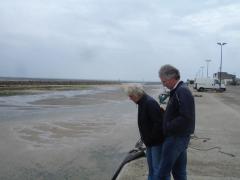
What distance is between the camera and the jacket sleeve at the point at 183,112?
4.66m

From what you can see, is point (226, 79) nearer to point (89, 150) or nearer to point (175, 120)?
point (89, 150)

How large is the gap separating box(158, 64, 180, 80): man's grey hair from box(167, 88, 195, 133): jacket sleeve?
22 cm

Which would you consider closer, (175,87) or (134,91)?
(175,87)

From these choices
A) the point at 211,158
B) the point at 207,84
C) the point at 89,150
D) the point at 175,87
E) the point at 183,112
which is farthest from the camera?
the point at 207,84

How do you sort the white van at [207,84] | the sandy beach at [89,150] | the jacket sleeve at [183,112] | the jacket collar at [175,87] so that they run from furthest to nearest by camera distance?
the white van at [207,84] < the sandy beach at [89,150] < the jacket collar at [175,87] < the jacket sleeve at [183,112]

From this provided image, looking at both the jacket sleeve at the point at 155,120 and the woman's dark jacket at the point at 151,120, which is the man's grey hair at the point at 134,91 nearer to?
the woman's dark jacket at the point at 151,120

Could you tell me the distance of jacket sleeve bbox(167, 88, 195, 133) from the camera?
4.66m

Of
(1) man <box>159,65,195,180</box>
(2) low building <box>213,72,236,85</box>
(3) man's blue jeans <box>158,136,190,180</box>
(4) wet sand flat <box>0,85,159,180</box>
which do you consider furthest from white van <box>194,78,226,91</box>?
(1) man <box>159,65,195,180</box>

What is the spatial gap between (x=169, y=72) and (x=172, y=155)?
962 millimetres

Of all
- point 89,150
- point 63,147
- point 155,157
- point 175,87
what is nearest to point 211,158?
point 89,150

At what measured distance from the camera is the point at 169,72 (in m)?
4.86

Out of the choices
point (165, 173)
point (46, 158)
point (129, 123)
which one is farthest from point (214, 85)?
point (165, 173)

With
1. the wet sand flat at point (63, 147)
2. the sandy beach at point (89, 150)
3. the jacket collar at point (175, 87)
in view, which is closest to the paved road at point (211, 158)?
the sandy beach at point (89, 150)

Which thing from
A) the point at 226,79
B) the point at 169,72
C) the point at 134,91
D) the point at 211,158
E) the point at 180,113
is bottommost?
the point at 226,79
